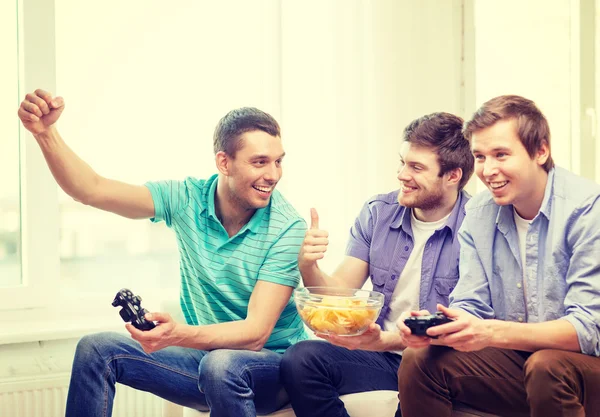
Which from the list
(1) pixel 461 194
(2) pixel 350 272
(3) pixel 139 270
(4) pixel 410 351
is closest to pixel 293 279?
(2) pixel 350 272

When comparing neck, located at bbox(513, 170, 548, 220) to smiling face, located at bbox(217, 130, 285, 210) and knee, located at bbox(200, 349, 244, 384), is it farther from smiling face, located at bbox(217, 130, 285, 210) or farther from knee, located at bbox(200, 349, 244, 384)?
knee, located at bbox(200, 349, 244, 384)

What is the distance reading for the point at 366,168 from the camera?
12.0 feet

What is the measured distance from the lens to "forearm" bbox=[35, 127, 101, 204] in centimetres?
218

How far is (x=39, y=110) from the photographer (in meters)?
2.11

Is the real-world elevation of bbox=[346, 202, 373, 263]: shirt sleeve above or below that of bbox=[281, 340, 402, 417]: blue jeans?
above

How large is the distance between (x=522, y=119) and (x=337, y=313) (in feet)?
2.46

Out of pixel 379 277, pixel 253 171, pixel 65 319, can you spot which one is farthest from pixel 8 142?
pixel 379 277

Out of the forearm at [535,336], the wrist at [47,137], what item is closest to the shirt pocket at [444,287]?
the forearm at [535,336]

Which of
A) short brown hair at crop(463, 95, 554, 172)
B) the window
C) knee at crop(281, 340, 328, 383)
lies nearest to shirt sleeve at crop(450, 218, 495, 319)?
short brown hair at crop(463, 95, 554, 172)

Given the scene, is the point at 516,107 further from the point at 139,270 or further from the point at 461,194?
the point at 139,270

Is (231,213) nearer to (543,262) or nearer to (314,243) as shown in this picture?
(314,243)

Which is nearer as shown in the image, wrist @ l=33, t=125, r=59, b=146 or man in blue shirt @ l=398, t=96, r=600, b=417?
man in blue shirt @ l=398, t=96, r=600, b=417

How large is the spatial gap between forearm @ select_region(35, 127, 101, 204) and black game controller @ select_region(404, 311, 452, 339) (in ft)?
3.46

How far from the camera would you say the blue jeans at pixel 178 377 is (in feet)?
6.66
